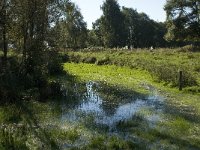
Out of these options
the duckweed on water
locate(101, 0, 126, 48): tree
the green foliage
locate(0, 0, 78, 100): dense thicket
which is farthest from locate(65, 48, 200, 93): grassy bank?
locate(101, 0, 126, 48): tree

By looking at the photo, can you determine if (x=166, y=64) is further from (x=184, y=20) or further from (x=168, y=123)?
(x=184, y=20)

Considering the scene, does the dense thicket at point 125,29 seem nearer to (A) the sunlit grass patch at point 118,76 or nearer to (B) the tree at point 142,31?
(B) the tree at point 142,31

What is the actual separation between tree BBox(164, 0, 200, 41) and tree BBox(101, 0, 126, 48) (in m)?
34.9

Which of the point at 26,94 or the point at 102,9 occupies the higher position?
the point at 102,9

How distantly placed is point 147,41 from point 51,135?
334ft

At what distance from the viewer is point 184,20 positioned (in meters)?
72.6

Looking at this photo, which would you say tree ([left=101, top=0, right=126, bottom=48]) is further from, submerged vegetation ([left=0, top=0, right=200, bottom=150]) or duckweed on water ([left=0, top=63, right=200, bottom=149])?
duckweed on water ([left=0, top=63, right=200, bottom=149])

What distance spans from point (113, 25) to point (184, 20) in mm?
37446

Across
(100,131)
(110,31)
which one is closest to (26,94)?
(100,131)

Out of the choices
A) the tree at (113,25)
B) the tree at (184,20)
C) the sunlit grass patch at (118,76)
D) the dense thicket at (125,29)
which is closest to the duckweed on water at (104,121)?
the sunlit grass patch at (118,76)

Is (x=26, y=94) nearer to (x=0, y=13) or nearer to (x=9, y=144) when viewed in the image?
(x=0, y=13)

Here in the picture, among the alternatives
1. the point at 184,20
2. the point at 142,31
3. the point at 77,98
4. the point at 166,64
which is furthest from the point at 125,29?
the point at 77,98

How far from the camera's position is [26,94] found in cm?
2548

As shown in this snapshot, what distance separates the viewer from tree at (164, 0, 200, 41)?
72250 millimetres
